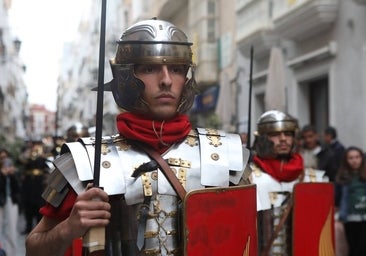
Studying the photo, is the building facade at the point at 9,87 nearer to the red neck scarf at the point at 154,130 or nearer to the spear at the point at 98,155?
the red neck scarf at the point at 154,130

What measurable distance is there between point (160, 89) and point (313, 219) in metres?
2.44

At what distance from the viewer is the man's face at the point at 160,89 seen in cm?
270

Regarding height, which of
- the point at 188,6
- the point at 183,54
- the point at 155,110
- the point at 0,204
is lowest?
the point at 0,204

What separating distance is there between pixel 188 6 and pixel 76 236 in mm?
22278

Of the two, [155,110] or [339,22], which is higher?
[339,22]

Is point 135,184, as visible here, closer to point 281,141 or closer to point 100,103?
point 100,103

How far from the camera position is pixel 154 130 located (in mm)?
2709

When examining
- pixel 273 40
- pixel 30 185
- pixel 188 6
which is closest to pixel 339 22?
pixel 273 40

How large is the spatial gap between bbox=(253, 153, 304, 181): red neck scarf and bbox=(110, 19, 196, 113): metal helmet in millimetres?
2605

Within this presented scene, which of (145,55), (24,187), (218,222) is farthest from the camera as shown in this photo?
(24,187)

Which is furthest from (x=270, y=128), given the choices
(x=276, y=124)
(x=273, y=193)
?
(x=273, y=193)

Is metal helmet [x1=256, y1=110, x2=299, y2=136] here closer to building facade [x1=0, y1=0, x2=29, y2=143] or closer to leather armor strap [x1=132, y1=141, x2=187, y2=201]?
leather armor strap [x1=132, y1=141, x2=187, y2=201]

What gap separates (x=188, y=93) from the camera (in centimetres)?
279

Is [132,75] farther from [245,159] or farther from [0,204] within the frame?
[0,204]
